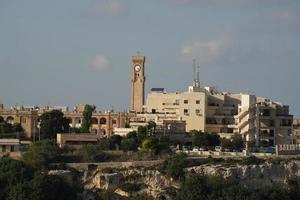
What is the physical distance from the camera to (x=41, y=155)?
2381 inches

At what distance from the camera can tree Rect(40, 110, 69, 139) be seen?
72500mm

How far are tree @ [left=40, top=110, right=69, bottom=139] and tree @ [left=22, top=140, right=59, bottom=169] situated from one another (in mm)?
9424

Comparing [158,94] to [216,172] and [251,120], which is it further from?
[216,172]

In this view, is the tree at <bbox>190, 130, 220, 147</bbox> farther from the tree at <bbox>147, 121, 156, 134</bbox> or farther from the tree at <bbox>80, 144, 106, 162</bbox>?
the tree at <bbox>80, 144, 106, 162</bbox>

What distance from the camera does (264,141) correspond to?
74125mm

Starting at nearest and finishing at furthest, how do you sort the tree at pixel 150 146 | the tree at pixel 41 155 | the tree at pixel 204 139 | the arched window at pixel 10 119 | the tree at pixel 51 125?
the tree at pixel 41 155 → the tree at pixel 150 146 → the tree at pixel 204 139 → the tree at pixel 51 125 → the arched window at pixel 10 119

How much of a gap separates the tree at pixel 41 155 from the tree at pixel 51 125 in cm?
942

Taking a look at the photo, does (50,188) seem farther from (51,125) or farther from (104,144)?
(51,125)

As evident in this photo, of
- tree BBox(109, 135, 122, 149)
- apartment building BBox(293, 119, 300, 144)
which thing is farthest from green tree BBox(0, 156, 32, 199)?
apartment building BBox(293, 119, 300, 144)

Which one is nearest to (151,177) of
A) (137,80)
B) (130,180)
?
(130,180)

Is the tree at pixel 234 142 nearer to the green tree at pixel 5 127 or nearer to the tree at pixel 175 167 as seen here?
the tree at pixel 175 167

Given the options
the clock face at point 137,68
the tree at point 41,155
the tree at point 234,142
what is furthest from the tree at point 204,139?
the clock face at point 137,68

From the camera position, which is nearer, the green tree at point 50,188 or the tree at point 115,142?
the green tree at point 50,188

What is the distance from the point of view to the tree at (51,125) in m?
72.5
